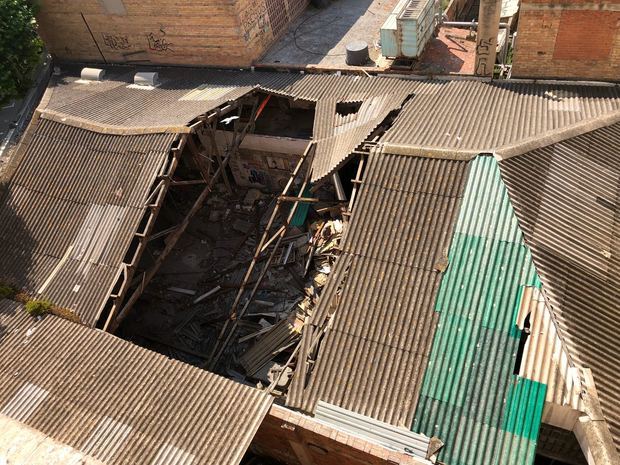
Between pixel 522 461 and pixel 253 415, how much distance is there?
713cm

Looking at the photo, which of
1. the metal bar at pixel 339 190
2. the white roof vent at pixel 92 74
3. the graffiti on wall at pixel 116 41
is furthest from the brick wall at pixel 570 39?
the white roof vent at pixel 92 74

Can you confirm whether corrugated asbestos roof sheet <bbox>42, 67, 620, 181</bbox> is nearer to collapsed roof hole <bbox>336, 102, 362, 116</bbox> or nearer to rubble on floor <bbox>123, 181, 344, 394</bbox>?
collapsed roof hole <bbox>336, 102, 362, 116</bbox>

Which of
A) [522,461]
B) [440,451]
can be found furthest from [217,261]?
[522,461]

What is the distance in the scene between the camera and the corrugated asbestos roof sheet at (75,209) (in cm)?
1683

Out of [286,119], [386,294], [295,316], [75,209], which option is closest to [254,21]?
[286,119]

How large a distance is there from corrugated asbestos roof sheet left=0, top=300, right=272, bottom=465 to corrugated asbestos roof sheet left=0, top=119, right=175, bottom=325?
5.28 ft

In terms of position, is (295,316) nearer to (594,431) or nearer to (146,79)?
(594,431)

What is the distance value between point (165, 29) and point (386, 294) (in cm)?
2260

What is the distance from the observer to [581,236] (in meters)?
13.5

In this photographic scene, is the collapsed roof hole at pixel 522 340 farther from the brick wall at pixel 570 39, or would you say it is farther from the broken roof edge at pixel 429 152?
the brick wall at pixel 570 39

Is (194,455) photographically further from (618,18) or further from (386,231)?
(618,18)

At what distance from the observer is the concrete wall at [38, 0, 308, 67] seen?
25.6 meters

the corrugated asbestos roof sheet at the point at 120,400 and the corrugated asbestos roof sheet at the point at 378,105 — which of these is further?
the corrugated asbestos roof sheet at the point at 378,105

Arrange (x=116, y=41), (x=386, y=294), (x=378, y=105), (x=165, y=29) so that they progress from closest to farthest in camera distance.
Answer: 1. (x=386, y=294)
2. (x=378, y=105)
3. (x=165, y=29)
4. (x=116, y=41)
